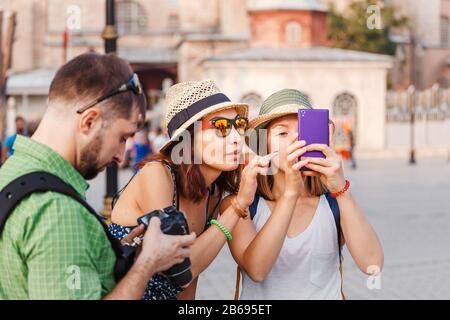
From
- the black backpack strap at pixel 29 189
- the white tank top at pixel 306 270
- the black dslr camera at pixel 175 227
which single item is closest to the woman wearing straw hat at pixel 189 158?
the white tank top at pixel 306 270

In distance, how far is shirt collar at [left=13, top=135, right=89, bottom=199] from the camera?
2326mm

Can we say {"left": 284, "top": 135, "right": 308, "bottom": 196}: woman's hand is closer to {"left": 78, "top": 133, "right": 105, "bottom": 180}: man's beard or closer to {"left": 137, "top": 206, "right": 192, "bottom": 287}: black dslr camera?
{"left": 137, "top": 206, "right": 192, "bottom": 287}: black dslr camera

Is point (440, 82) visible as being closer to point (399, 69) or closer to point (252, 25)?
point (399, 69)

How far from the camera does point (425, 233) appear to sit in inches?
509

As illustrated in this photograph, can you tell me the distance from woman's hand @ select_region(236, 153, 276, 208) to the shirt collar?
89 cm

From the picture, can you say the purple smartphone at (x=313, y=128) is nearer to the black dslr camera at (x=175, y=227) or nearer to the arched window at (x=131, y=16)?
the black dslr camera at (x=175, y=227)

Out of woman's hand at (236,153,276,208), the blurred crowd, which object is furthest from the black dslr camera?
the blurred crowd

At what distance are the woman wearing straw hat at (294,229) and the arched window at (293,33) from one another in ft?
113

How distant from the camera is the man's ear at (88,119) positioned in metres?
2.36

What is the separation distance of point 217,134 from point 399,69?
5254cm

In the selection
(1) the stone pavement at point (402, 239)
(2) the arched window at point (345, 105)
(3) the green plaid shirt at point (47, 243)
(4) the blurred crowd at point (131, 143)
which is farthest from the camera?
(2) the arched window at point (345, 105)

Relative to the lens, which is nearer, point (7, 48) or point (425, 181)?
point (7, 48)

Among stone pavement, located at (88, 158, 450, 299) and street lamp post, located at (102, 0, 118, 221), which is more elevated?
street lamp post, located at (102, 0, 118, 221)

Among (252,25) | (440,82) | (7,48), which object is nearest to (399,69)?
(440,82)
